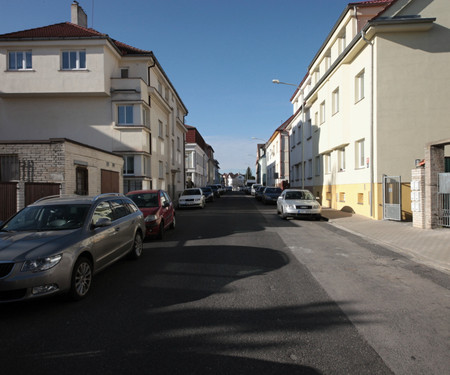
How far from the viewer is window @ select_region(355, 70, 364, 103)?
1650 cm

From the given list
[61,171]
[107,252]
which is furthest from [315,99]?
[107,252]

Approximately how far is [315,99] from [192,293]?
23433mm

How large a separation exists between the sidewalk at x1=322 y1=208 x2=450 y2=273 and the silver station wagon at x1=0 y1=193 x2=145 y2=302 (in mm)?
6299

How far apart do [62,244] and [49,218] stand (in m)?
1.26

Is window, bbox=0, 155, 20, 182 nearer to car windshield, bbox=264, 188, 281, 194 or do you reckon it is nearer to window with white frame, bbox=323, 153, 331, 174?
window with white frame, bbox=323, 153, 331, 174

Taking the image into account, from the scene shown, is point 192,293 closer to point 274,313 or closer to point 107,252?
point 274,313

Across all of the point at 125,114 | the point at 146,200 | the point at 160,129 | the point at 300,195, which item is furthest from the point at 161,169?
the point at 146,200

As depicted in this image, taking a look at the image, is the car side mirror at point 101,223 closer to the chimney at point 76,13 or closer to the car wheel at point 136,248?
the car wheel at point 136,248

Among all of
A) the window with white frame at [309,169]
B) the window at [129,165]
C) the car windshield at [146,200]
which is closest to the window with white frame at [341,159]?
the window with white frame at [309,169]

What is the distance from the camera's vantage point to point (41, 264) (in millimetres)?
4281

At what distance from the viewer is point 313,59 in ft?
84.4

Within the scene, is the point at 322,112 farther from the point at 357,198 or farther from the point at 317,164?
the point at 357,198

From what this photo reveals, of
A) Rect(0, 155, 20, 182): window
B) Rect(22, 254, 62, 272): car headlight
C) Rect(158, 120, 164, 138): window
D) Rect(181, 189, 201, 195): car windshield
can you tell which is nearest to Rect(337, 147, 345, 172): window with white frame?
Rect(181, 189, 201, 195): car windshield

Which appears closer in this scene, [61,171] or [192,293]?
[192,293]
